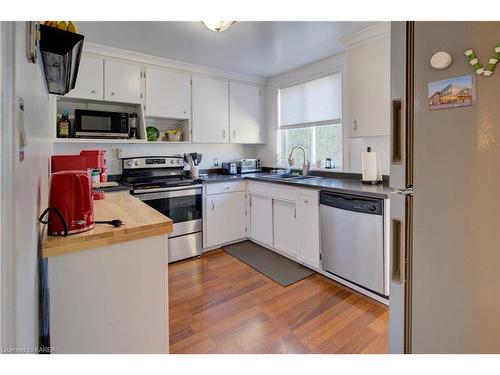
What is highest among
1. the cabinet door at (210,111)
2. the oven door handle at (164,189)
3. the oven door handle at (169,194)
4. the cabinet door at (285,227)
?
the cabinet door at (210,111)

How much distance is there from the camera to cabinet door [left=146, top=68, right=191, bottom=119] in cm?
300

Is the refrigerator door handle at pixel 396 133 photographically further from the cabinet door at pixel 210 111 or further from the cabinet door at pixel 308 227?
the cabinet door at pixel 210 111

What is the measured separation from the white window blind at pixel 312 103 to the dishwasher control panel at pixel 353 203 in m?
1.13

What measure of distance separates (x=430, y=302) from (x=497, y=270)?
227 millimetres

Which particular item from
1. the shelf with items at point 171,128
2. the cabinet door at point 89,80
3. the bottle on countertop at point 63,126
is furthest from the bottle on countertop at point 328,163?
the bottle on countertop at point 63,126

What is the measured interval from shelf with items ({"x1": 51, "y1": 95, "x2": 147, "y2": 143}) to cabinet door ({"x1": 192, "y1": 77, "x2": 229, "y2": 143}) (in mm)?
643

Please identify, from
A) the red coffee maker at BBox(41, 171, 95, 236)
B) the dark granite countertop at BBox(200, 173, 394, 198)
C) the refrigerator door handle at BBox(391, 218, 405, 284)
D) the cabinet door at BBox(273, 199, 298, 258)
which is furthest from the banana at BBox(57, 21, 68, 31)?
the cabinet door at BBox(273, 199, 298, 258)

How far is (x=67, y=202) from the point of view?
1056mm

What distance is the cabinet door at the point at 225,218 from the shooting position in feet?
10.5

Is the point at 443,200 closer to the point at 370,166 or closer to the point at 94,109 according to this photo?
the point at 370,166

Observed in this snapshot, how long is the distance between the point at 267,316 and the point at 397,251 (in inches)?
51.0

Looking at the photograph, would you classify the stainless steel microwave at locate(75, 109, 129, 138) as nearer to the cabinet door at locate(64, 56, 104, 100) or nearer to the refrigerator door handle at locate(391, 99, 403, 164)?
the cabinet door at locate(64, 56, 104, 100)

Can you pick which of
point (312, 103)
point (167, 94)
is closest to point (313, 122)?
point (312, 103)
